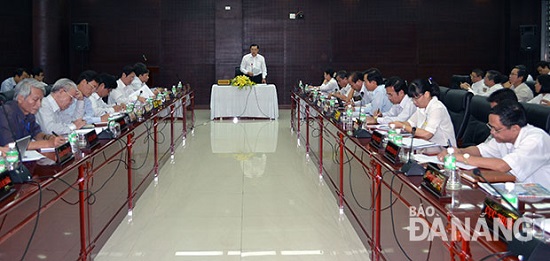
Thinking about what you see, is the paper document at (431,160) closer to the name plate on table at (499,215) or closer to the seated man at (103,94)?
the name plate on table at (499,215)

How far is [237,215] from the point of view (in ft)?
13.9

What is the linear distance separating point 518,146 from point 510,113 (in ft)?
0.56

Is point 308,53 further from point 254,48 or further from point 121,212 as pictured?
point 121,212

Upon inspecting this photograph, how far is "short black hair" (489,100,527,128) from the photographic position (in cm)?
258

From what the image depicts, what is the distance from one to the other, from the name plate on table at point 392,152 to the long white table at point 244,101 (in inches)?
293

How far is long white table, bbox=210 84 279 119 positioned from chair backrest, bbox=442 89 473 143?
214 inches

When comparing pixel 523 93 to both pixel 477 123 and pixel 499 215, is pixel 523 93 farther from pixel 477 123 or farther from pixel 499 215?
pixel 499 215

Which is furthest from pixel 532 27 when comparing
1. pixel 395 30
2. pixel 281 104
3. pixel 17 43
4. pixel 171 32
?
pixel 17 43

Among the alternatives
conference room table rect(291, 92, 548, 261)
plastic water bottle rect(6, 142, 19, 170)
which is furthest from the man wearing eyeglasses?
conference room table rect(291, 92, 548, 261)

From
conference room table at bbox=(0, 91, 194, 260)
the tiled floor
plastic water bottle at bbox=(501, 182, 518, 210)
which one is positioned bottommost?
the tiled floor

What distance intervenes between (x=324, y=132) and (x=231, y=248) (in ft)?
6.70

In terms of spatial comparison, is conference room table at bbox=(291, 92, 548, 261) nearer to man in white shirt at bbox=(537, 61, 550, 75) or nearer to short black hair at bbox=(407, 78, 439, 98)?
short black hair at bbox=(407, 78, 439, 98)

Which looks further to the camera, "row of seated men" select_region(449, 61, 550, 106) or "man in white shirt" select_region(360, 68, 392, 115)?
"man in white shirt" select_region(360, 68, 392, 115)

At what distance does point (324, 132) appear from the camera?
5258 millimetres
